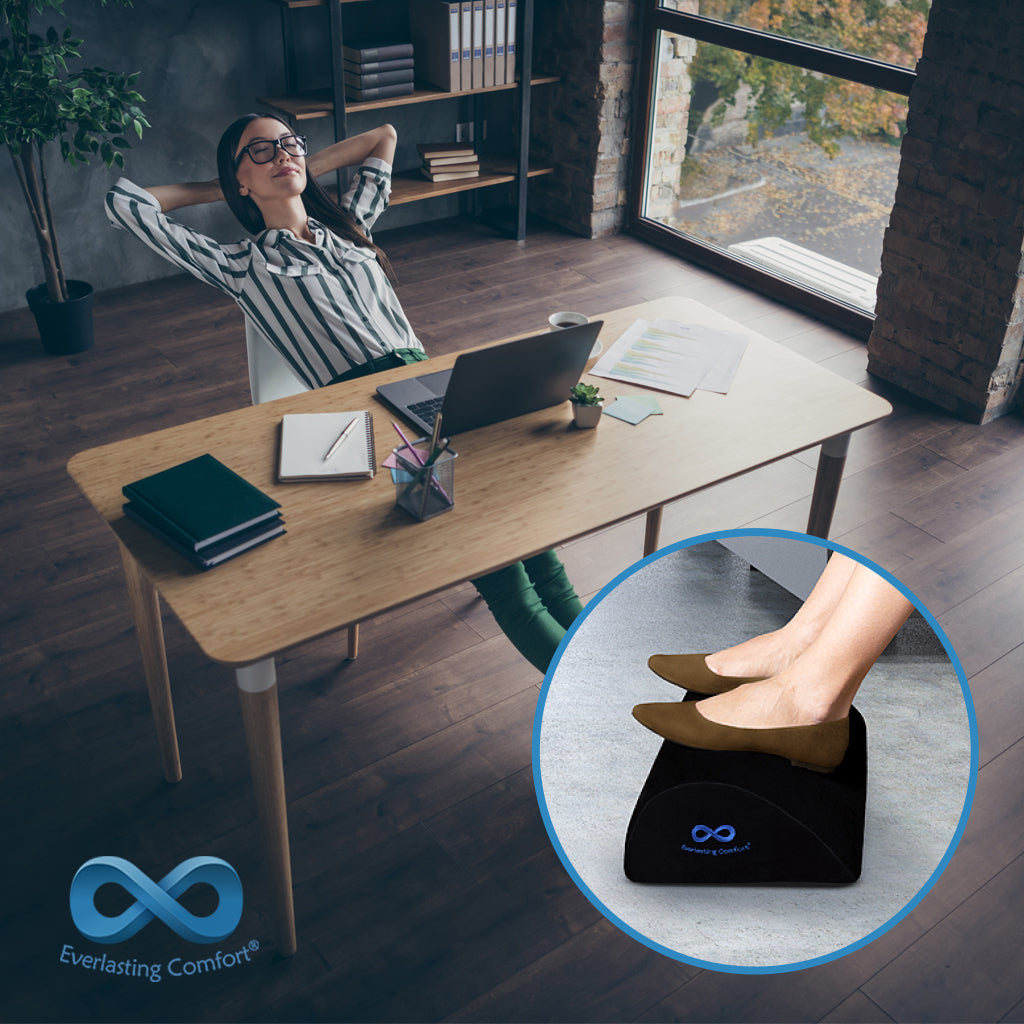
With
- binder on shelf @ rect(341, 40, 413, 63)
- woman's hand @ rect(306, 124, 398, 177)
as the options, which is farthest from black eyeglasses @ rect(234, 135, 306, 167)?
binder on shelf @ rect(341, 40, 413, 63)

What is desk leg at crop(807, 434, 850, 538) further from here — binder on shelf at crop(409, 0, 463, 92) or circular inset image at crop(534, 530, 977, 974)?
binder on shelf at crop(409, 0, 463, 92)

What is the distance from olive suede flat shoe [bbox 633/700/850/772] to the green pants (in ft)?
3.16

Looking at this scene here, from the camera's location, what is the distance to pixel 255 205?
2443 millimetres

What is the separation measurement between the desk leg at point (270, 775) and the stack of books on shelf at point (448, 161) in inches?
132

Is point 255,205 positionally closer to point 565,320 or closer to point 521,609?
point 565,320

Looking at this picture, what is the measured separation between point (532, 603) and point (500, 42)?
126 inches

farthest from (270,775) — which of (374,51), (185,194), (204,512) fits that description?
(374,51)

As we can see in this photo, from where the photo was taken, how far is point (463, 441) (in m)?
1.96

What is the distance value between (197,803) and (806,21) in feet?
11.0

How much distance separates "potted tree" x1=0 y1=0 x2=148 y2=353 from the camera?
314cm

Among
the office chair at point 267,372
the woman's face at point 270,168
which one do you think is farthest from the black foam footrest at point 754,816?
the woman's face at point 270,168

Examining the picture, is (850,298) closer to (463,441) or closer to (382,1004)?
(463,441)

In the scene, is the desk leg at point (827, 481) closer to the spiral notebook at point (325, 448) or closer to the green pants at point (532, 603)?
the green pants at point (532, 603)

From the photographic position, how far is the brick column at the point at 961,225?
308 centimetres
